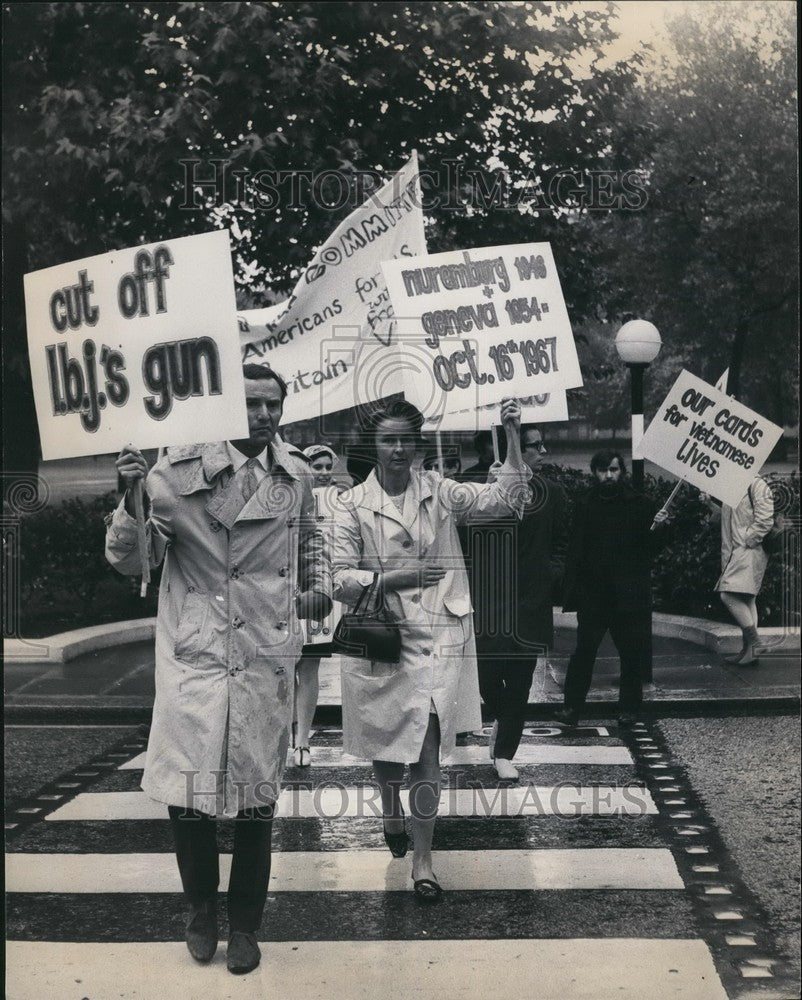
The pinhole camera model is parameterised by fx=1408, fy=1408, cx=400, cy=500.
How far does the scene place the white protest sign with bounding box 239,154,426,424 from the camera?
8055 mm

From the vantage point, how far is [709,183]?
37.0 ft

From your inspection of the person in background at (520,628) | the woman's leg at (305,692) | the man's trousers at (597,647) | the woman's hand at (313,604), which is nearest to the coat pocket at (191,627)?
the woman's hand at (313,604)

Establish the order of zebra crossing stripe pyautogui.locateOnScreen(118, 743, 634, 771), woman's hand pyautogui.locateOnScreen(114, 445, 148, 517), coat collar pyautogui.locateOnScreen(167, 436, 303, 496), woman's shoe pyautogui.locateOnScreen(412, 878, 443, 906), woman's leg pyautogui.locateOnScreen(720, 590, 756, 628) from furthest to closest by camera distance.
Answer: woman's leg pyautogui.locateOnScreen(720, 590, 756, 628)
zebra crossing stripe pyautogui.locateOnScreen(118, 743, 634, 771)
woman's shoe pyautogui.locateOnScreen(412, 878, 443, 906)
coat collar pyautogui.locateOnScreen(167, 436, 303, 496)
woman's hand pyautogui.locateOnScreen(114, 445, 148, 517)

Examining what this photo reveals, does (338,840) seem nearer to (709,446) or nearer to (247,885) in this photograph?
(247,885)

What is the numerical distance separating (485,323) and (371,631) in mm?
1563

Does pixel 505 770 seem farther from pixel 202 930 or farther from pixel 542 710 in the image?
pixel 202 930

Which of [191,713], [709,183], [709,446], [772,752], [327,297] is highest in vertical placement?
[709,183]

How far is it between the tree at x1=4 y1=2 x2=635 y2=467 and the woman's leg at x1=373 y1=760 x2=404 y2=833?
6431 mm

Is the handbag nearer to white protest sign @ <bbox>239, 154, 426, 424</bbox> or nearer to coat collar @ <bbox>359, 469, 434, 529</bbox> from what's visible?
coat collar @ <bbox>359, 469, 434, 529</bbox>

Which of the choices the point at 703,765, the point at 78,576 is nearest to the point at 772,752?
the point at 703,765

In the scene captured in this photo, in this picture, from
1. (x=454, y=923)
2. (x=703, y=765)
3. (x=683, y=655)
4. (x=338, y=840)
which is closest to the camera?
(x=454, y=923)

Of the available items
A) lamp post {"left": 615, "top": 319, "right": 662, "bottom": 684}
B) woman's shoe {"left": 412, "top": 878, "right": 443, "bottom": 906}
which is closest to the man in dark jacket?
lamp post {"left": 615, "top": 319, "right": 662, "bottom": 684}

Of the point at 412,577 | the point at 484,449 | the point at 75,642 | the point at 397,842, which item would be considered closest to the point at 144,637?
the point at 75,642

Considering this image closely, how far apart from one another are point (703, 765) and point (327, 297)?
3.39 meters
